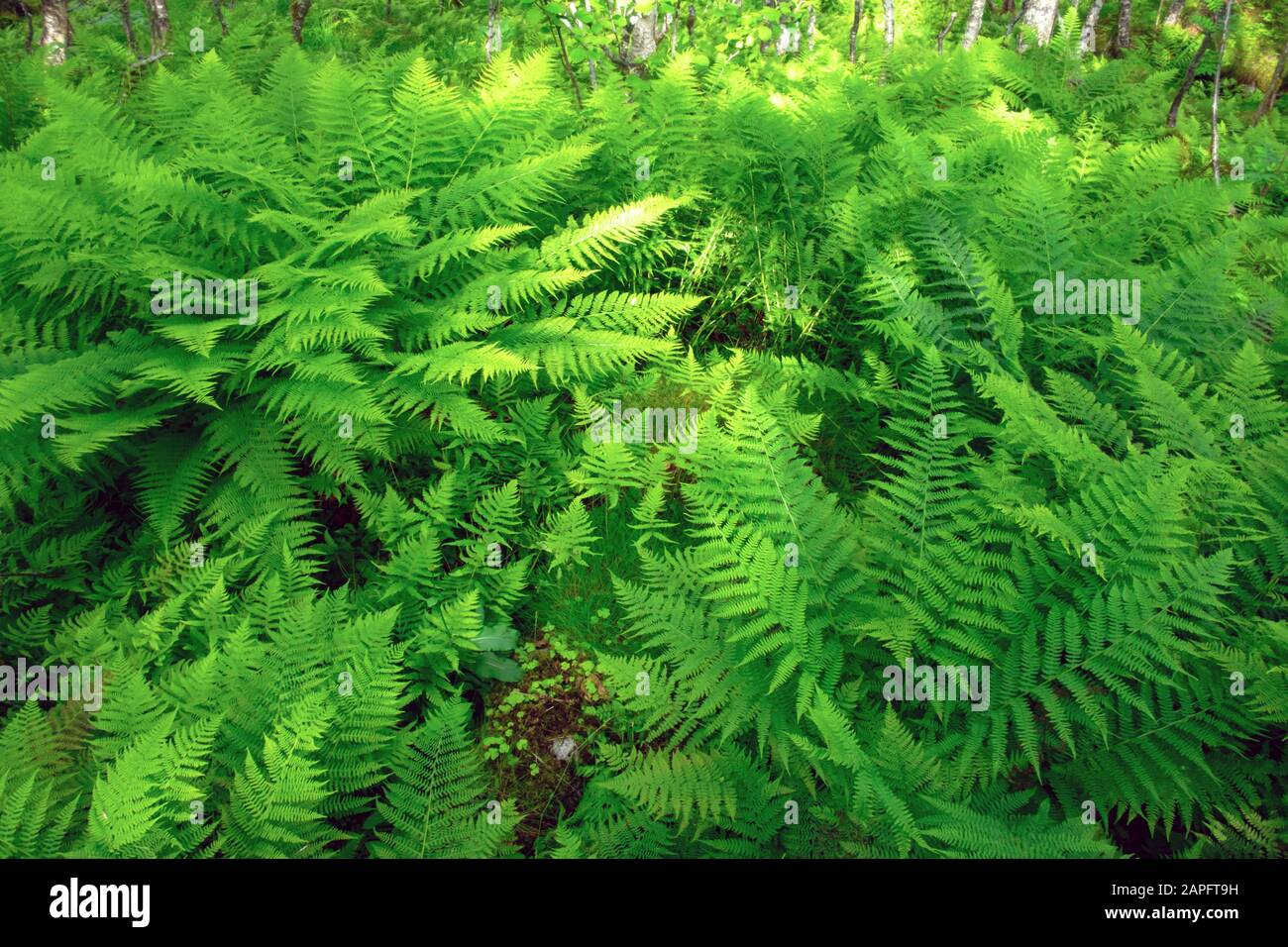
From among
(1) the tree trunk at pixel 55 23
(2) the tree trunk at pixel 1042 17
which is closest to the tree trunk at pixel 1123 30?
(2) the tree trunk at pixel 1042 17

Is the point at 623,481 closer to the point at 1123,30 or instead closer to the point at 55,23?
the point at 55,23

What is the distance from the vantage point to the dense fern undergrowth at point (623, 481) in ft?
8.92

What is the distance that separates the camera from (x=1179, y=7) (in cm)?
1216

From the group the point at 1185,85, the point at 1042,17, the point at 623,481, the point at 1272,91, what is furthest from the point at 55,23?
the point at 1272,91

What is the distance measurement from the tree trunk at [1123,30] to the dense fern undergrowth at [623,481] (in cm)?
746

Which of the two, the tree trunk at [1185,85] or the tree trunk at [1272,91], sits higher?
the tree trunk at [1272,91]

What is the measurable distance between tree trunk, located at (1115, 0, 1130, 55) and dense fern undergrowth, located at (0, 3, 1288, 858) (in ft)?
24.5

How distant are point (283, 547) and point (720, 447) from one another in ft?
6.73

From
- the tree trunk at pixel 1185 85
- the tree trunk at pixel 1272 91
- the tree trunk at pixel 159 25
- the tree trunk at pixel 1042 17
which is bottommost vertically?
the tree trunk at pixel 1185 85

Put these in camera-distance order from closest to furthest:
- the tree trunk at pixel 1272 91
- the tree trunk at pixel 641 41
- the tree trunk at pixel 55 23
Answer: the tree trunk at pixel 641 41, the tree trunk at pixel 55 23, the tree trunk at pixel 1272 91

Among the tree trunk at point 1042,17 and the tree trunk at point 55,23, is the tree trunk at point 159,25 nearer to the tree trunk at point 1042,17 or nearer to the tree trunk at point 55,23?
the tree trunk at point 55,23

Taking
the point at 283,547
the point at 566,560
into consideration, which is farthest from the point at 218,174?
the point at 566,560

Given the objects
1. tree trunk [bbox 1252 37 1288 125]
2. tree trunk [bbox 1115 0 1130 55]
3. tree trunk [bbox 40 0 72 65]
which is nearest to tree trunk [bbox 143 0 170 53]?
tree trunk [bbox 40 0 72 65]

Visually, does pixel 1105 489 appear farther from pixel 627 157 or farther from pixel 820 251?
pixel 627 157
